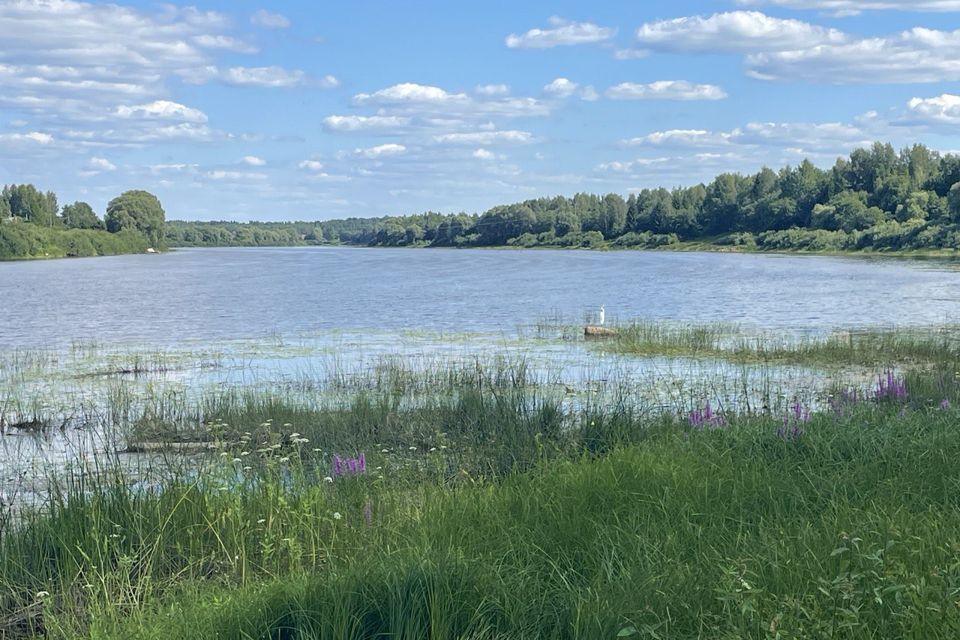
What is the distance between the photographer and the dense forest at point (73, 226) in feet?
399

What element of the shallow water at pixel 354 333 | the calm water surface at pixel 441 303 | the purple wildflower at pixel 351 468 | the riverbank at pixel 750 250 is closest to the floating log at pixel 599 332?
the shallow water at pixel 354 333

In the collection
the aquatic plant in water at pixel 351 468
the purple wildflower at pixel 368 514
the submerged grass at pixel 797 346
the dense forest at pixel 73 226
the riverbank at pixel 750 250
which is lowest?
the riverbank at pixel 750 250

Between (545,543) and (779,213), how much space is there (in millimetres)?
138204

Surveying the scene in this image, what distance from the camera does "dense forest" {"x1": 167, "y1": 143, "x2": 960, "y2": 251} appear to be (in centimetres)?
10419

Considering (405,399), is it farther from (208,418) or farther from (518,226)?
(518,226)

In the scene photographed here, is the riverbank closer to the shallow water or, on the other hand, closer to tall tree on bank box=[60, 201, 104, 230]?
the shallow water

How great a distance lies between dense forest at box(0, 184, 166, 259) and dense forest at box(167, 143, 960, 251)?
204ft

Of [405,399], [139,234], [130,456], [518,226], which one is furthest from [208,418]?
[518,226]

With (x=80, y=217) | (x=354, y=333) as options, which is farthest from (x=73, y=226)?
(x=354, y=333)

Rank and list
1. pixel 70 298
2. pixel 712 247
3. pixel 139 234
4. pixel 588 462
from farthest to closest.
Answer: pixel 139 234 < pixel 712 247 < pixel 70 298 < pixel 588 462

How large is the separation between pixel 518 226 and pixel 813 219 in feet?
226

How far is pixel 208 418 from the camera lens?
1259cm

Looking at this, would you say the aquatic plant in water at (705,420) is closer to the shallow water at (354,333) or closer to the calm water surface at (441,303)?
the shallow water at (354,333)

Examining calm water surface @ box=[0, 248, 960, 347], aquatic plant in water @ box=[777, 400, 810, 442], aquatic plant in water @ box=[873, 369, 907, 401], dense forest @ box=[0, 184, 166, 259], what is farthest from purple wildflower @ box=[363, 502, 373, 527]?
dense forest @ box=[0, 184, 166, 259]
